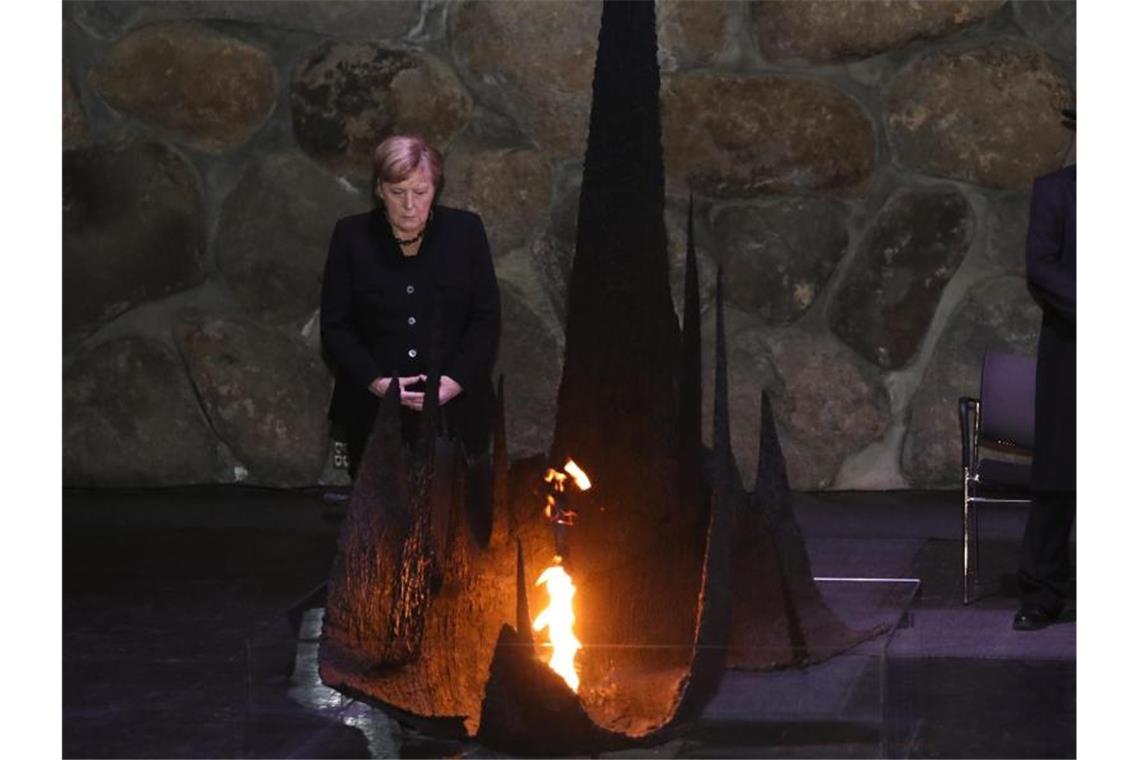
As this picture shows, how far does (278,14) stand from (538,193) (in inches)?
37.2

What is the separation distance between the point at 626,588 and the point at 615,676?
0.28 meters

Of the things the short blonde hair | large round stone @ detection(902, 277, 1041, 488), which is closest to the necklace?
the short blonde hair

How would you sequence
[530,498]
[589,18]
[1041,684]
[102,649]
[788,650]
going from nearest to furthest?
[788,650]
[530,498]
[1041,684]
[102,649]
[589,18]

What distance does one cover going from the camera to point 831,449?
7.11 m

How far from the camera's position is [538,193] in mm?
7062

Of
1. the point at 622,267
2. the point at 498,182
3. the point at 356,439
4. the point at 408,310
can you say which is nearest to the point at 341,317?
the point at 408,310

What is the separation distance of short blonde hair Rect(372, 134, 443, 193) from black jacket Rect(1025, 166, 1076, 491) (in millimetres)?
1345

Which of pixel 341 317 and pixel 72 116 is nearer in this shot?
pixel 341 317

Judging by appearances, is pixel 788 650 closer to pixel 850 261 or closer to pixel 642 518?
pixel 642 518

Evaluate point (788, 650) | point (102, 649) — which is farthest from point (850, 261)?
point (788, 650)

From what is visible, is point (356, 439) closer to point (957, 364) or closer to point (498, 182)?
point (498, 182)

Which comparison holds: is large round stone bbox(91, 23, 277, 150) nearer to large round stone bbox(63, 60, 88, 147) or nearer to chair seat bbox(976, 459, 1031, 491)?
large round stone bbox(63, 60, 88, 147)

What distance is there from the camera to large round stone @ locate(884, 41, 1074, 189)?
691 cm

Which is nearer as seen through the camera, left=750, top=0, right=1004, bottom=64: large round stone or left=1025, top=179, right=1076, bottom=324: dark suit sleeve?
left=1025, top=179, right=1076, bottom=324: dark suit sleeve
